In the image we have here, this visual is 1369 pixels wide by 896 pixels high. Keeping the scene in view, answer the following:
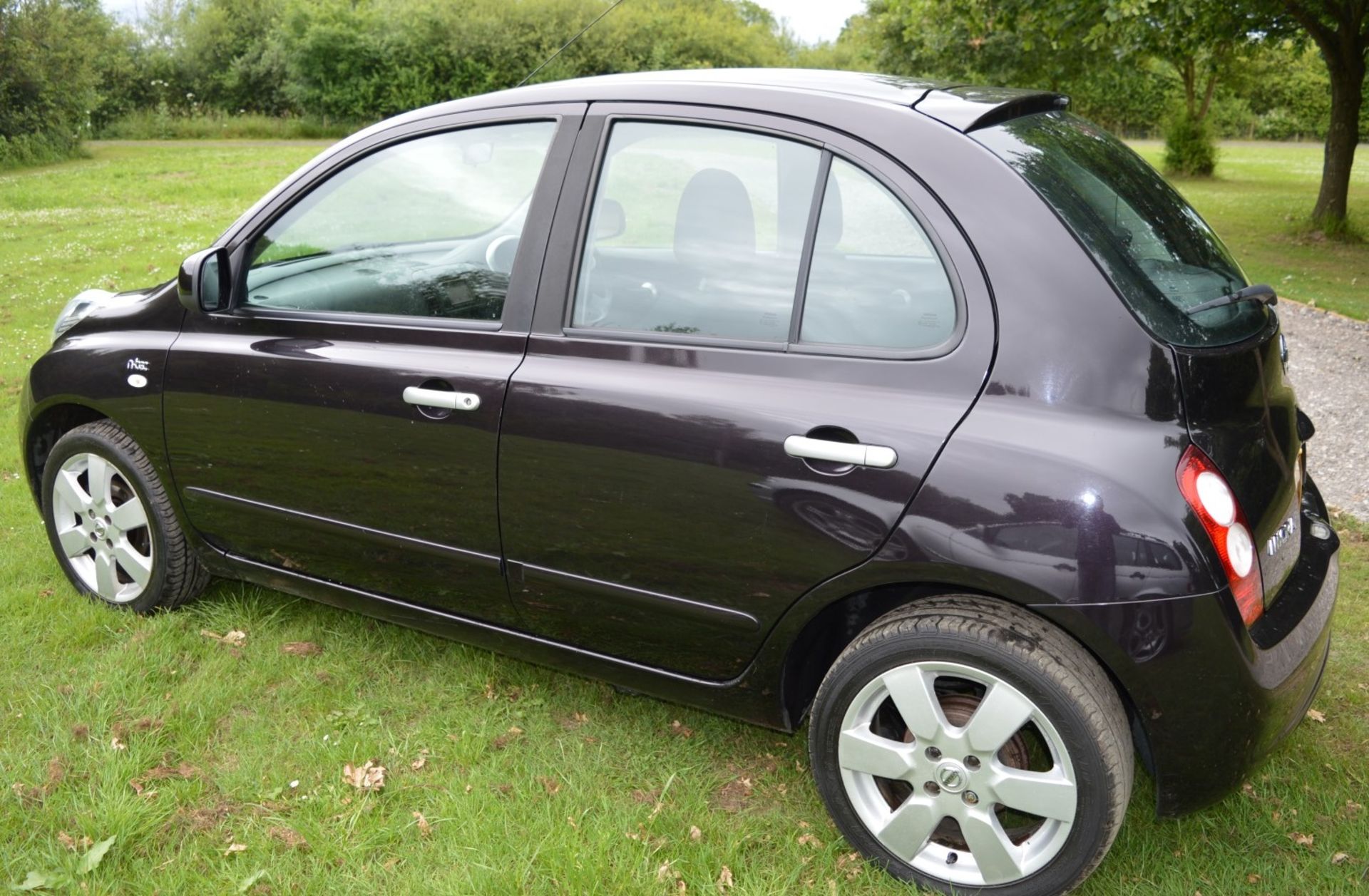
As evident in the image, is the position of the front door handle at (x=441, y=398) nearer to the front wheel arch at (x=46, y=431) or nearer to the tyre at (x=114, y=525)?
the tyre at (x=114, y=525)

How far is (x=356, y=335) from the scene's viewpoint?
10.6ft

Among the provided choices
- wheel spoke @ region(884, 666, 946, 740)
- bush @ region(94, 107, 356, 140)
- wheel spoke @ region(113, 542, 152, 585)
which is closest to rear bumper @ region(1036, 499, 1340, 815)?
wheel spoke @ region(884, 666, 946, 740)

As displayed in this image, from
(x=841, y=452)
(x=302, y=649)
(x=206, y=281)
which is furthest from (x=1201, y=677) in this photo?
(x=206, y=281)

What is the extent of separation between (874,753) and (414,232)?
2.26 meters

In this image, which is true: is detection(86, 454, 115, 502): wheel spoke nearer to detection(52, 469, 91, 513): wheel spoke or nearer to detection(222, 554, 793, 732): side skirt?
detection(52, 469, 91, 513): wheel spoke

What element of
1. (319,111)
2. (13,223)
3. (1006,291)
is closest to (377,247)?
(1006,291)

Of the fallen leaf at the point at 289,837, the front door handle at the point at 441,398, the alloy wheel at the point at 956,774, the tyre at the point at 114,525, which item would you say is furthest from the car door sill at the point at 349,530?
the alloy wheel at the point at 956,774

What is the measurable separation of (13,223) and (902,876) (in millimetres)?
15595

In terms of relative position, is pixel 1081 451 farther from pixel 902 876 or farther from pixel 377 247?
pixel 377 247

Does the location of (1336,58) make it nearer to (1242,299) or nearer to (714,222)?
(1242,299)

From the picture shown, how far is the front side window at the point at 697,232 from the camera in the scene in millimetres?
2684

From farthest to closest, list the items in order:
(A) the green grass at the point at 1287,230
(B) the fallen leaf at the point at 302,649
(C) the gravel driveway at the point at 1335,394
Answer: (A) the green grass at the point at 1287,230 < (C) the gravel driveway at the point at 1335,394 < (B) the fallen leaf at the point at 302,649

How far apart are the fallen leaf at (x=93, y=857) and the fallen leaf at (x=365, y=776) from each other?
1.93ft

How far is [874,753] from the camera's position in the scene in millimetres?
2609
